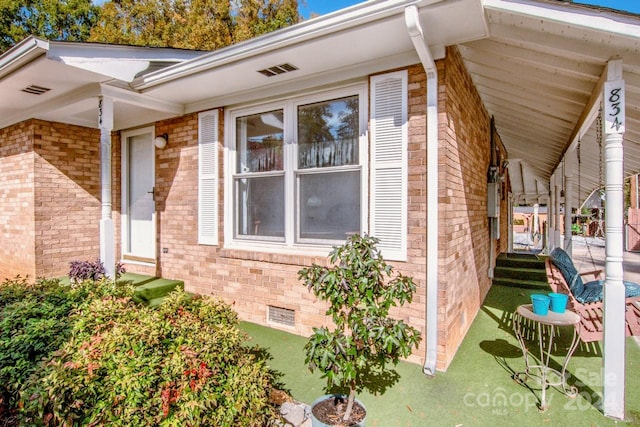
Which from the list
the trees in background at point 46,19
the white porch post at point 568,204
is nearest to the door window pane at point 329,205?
the white porch post at point 568,204

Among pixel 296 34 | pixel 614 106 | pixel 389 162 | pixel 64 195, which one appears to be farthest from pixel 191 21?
pixel 614 106

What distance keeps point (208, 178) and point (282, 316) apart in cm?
219

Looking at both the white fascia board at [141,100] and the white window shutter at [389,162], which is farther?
the white fascia board at [141,100]

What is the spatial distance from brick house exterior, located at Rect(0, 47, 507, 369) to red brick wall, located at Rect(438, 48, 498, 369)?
0.5 inches

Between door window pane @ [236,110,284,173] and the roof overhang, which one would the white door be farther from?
door window pane @ [236,110,284,173]

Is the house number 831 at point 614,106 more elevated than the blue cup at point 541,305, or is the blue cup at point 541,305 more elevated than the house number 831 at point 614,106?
the house number 831 at point 614,106

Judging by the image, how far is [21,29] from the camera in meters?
14.9

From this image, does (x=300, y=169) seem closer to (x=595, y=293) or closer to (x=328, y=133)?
(x=328, y=133)

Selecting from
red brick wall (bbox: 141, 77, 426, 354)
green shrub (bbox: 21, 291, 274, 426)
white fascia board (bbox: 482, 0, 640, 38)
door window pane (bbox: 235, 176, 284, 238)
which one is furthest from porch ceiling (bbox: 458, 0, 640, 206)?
green shrub (bbox: 21, 291, 274, 426)

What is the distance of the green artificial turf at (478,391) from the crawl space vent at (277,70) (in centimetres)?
311

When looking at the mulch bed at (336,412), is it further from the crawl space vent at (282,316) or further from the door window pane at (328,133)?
the door window pane at (328,133)

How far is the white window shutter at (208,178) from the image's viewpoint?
4.89m

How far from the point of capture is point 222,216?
4910mm

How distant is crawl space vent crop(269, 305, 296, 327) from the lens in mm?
4295
